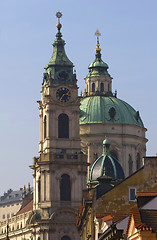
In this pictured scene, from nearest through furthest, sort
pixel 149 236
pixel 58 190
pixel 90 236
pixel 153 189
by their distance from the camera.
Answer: pixel 149 236
pixel 153 189
pixel 90 236
pixel 58 190

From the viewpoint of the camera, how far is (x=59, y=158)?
14462 cm

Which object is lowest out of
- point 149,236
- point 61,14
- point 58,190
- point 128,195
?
point 149,236

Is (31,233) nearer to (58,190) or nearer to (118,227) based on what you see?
(58,190)

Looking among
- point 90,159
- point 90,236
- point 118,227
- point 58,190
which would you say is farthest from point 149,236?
point 90,159

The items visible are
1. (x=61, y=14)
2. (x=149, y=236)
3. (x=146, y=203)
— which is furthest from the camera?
(x=61, y=14)

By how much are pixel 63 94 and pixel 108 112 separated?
64.3 ft

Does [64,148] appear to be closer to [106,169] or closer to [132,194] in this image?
[106,169]

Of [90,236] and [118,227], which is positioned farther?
[90,236]

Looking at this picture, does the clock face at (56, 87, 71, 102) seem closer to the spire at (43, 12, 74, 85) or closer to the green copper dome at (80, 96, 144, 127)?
the spire at (43, 12, 74, 85)

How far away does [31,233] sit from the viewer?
5822 inches

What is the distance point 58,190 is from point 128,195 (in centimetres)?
8157

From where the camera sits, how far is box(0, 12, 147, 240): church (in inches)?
5620

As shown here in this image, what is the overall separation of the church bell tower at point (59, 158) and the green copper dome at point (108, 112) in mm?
16789

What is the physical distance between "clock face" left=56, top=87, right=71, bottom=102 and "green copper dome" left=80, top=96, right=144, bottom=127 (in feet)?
57.4
